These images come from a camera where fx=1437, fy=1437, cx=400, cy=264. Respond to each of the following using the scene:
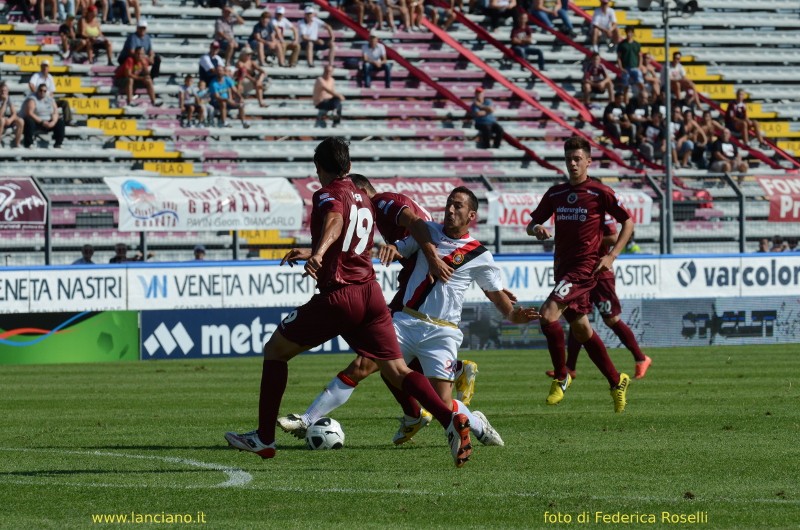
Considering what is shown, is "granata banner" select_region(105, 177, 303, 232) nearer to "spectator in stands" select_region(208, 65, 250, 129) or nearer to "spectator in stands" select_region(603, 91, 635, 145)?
"spectator in stands" select_region(208, 65, 250, 129)

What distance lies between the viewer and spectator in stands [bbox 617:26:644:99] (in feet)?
119

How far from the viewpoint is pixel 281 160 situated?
32.6m

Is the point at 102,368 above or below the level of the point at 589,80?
below

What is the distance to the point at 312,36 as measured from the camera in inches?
1367

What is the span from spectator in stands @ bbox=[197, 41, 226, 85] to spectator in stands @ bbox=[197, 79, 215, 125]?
5.7 inches

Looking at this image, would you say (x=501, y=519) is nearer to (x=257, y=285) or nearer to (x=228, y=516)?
(x=228, y=516)

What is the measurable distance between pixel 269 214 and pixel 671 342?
767 cm

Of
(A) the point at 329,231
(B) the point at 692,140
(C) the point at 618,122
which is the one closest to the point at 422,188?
(C) the point at 618,122

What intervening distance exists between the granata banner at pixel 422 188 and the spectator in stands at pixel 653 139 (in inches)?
375

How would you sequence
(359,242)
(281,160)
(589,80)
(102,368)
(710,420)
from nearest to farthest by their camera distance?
(359,242), (710,420), (102,368), (281,160), (589,80)

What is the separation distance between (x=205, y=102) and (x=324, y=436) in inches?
874

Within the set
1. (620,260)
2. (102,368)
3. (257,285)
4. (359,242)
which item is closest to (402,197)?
(359,242)

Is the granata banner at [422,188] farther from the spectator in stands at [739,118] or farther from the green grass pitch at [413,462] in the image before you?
the spectator in stands at [739,118]

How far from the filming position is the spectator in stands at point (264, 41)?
33.9 metres
